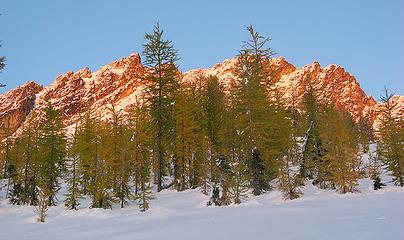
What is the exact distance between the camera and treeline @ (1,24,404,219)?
66.7ft

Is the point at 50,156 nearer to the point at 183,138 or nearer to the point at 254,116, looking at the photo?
the point at 183,138

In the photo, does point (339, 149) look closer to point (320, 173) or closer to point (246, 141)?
point (320, 173)

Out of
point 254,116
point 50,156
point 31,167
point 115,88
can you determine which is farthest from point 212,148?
point 115,88

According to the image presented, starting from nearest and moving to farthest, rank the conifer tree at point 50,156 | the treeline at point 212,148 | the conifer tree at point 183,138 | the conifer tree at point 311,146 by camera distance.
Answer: the treeline at point 212,148, the conifer tree at point 311,146, the conifer tree at point 183,138, the conifer tree at point 50,156

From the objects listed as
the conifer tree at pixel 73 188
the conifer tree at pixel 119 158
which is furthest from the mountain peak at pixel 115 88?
the conifer tree at pixel 119 158

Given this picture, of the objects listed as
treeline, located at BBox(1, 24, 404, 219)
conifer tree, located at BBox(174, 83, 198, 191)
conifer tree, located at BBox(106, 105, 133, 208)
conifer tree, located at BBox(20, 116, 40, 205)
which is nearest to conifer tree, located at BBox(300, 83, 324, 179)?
treeline, located at BBox(1, 24, 404, 219)

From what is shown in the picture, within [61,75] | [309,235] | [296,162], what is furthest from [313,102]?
[61,75]

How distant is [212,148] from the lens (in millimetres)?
24438

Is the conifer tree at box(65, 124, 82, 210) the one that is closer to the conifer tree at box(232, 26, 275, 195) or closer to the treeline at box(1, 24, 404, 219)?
the treeline at box(1, 24, 404, 219)

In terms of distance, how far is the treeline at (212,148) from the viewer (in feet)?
66.7

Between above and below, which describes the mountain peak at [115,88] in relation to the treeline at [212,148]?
above

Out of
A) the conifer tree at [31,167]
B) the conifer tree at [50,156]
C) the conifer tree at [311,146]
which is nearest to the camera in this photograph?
the conifer tree at [311,146]

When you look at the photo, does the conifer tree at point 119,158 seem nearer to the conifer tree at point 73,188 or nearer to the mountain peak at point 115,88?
the conifer tree at point 73,188

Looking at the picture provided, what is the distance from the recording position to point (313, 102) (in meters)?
35.2
